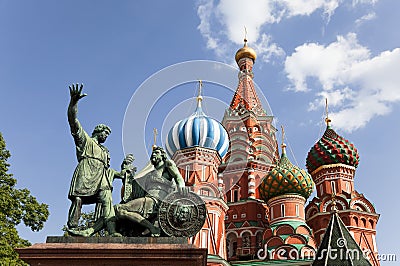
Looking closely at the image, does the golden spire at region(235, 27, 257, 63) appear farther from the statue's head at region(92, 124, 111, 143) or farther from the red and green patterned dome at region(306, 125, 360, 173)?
the statue's head at region(92, 124, 111, 143)

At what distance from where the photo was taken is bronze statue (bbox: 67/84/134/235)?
275 inches

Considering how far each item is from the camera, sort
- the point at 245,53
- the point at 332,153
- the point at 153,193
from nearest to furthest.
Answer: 1. the point at 153,193
2. the point at 332,153
3. the point at 245,53

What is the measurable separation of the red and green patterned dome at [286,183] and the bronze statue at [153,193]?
22.1m

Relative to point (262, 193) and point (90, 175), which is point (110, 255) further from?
point (262, 193)

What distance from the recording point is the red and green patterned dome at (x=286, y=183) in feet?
94.1

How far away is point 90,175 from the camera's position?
7.21m

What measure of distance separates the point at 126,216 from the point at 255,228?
24.1 m

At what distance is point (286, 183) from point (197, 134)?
232 inches

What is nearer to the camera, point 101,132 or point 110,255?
point 110,255

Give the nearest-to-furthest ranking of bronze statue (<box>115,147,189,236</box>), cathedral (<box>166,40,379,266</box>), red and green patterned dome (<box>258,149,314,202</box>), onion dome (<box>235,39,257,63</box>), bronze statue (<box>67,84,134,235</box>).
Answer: bronze statue (<box>115,147,189,236</box>), bronze statue (<box>67,84,134,235</box>), cathedral (<box>166,40,379,266</box>), red and green patterned dome (<box>258,149,314,202</box>), onion dome (<box>235,39,257,63</box>)

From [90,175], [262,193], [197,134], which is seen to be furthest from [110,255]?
[262,193]

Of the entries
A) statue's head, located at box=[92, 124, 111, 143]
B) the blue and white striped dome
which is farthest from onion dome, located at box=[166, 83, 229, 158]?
statue's head, located at box=[92, 124, 111, 143]

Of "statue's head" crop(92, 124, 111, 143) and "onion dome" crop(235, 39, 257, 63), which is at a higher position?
"onion dome" crop(235, 39, 257, 63)

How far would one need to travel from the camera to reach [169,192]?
719cm
